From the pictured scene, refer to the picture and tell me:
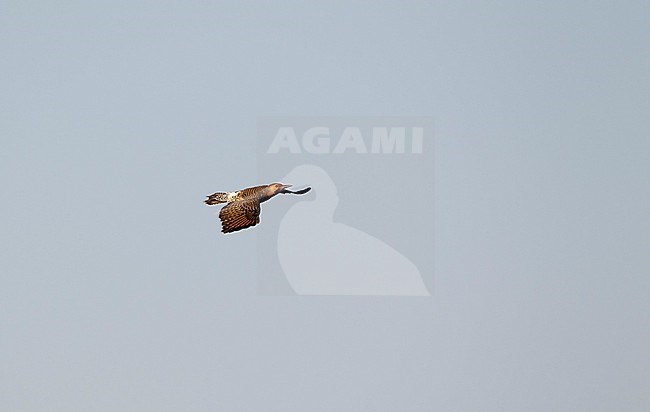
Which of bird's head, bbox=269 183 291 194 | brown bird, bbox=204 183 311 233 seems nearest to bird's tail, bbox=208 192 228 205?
brown bird, bbox=204 183 311 233

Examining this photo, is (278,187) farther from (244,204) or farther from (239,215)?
(239,215)

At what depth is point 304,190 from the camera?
13.2 m

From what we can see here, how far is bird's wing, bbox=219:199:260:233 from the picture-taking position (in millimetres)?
12984

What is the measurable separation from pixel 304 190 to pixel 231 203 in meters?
0.79

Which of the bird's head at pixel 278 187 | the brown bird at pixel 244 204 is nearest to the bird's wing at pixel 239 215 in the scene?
the brown bird at pixel 244 204

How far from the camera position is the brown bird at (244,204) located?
42.7 feet

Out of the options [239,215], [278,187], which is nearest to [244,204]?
[239,215]

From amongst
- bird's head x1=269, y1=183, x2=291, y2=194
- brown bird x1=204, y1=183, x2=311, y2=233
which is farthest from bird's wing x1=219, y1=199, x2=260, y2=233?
bird's head x1=269, y1=183, x2=291, y2=194

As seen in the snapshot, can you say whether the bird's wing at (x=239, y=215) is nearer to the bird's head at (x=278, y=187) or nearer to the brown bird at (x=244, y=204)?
the brown bird at (x=244, y=204)

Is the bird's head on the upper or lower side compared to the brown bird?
upper

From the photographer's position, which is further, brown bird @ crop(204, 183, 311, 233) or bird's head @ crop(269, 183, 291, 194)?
bird's head @ crop(269, 183, 291, 194)

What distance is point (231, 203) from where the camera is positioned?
1330 centimetres

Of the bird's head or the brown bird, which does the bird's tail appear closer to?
the brown bird

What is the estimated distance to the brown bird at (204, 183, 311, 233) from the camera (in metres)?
13.0
